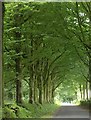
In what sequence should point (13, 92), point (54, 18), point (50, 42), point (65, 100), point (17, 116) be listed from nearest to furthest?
point (17, 116), point (54, 18), point (50, 42), point (13, 92), point (65, 100)

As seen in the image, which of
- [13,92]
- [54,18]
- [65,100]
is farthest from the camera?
[65,100]

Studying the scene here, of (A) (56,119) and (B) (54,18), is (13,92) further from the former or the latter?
(B) (54,18)

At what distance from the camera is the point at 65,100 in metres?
58.2

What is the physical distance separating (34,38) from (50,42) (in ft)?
5.31

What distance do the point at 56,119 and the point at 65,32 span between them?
13.4 ft

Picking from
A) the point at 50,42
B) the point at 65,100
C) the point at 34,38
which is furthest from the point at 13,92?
the point at 65,100

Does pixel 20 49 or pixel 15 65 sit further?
pixel 15 65

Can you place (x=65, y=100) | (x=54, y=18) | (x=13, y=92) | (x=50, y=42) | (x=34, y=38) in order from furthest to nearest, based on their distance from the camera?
(x=65, y=100) → (x=13, y=92) → (x=34, y=38) → (x=50, y=42) → (x=54, y=18)

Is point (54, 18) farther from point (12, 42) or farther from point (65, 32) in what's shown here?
point (12, 42)

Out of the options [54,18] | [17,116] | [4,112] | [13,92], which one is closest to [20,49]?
[54,18]

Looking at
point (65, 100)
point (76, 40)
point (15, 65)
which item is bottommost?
point (65, 100)

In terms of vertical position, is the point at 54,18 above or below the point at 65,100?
above

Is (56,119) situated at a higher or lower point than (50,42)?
lower

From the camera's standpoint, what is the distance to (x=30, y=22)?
1252 centimetres
